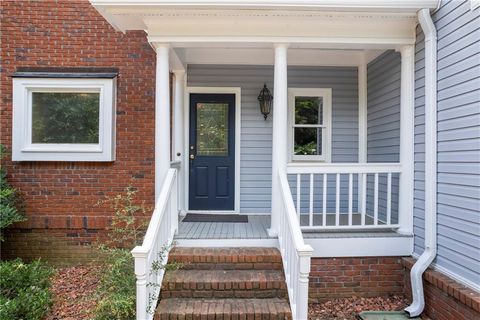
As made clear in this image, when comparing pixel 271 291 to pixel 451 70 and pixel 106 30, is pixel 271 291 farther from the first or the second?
pixel 106 30

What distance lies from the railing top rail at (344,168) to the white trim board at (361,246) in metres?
0.75

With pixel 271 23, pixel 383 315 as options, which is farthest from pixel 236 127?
pixel 383 315

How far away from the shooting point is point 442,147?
3551mm

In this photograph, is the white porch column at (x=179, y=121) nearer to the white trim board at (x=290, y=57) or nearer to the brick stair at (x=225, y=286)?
the white trim board at (x=290, y=57)

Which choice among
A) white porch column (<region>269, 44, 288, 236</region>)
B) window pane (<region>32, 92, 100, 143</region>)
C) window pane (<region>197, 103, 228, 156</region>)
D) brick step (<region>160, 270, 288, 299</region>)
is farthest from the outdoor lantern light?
brick step (<region>160, 270, 288, 299</region>)

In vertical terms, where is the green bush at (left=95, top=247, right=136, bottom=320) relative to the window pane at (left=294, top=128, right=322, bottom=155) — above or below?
below

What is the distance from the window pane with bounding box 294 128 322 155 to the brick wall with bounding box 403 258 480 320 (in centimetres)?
222

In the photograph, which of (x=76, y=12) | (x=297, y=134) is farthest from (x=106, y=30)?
(x=297, y=134)

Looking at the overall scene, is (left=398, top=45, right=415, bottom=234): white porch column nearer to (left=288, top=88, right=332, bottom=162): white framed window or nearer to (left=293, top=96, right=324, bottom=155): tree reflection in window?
(left=288, top=88, right=332, bottom=162): white framed window

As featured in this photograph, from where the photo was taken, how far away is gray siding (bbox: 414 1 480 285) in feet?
10.1

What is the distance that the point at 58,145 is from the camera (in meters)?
4.80

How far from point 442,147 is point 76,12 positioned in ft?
15.8

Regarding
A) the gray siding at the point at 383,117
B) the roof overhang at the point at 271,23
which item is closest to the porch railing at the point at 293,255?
the roof overhang at the point at 271,23

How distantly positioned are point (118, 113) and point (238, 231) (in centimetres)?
229
